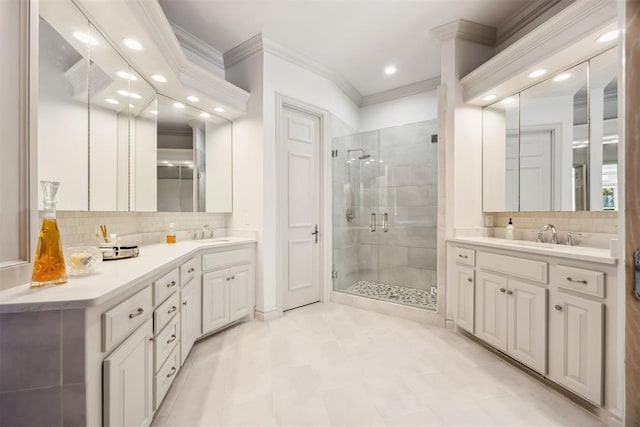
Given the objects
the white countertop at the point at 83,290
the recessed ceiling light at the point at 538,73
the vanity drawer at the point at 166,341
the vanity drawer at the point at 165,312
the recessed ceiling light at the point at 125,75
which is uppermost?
the recessed ceiling light at the point at 538,73

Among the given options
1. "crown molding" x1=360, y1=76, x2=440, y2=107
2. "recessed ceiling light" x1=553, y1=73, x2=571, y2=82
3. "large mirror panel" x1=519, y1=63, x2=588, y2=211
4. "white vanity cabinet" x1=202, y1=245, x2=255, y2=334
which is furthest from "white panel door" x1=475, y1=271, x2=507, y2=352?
"crown molding" x1=360, y1=76, x2=440, y2=107

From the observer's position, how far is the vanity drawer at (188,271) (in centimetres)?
195

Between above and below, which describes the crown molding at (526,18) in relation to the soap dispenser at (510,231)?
above

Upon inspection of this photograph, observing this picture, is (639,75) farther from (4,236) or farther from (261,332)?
(261,332)

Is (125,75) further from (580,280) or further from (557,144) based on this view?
(557,144)

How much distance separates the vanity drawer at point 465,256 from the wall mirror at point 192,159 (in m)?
2.46

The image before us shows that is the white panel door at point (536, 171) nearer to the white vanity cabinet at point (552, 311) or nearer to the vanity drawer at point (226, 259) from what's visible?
the white vanity cabinet at point (552, 311)

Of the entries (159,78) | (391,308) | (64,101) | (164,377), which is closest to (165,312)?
(164,377)

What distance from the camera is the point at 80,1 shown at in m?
1.54

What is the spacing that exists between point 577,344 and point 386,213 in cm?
245

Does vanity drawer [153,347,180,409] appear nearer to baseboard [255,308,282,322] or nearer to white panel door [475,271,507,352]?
baseboard [255,308,282,322]

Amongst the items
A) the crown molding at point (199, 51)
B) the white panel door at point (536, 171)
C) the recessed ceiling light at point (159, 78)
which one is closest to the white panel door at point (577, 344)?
the white panel door at point (536, 171)

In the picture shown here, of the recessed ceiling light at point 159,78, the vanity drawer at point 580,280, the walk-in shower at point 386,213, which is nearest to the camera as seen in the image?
the vanity drawer at point 580,280

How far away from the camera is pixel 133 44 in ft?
6.26
